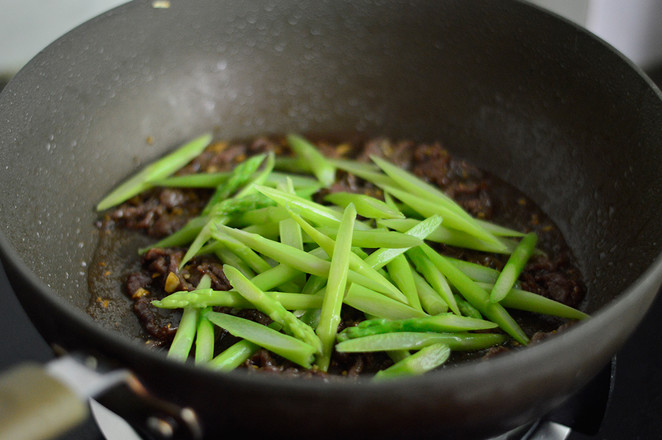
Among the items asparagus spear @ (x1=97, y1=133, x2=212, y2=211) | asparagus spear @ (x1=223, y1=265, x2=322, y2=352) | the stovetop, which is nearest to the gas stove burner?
the stovetop

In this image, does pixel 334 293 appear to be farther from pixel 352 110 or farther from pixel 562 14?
pixel 562 14

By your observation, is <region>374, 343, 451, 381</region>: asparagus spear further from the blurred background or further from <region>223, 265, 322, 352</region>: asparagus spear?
the blurred background

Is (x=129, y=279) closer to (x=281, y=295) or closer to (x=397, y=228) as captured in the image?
(x=281, y=295)

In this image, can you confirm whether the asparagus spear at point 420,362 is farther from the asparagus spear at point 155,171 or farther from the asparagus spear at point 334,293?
the asparagus spear at point 155,171

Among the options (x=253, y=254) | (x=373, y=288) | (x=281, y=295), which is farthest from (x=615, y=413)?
(x=253, y=254)

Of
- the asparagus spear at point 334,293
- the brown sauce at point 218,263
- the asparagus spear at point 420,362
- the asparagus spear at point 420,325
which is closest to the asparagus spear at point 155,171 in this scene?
the brown sauce at point 218,263

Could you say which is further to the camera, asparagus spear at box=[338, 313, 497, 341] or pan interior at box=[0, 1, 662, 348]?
pan interior at box=[0, 1, 662, 348]

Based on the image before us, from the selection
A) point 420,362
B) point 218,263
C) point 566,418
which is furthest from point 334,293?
point 566,418

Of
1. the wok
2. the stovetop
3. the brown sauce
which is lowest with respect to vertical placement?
the stovetop
